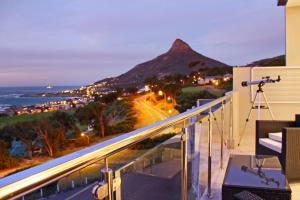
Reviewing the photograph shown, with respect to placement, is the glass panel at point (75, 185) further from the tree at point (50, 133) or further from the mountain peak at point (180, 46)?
the mountain peak at point (180, 46)

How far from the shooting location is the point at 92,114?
22.9m

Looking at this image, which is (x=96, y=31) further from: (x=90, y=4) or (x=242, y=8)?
(x=242, y=8)

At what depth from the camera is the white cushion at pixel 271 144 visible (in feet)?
13.0

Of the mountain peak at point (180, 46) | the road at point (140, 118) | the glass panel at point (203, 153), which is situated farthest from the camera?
the mountain peak at point (180, 46)

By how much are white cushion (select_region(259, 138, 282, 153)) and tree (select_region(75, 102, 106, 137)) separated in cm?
1754

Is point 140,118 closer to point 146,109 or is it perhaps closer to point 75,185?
point 146,109

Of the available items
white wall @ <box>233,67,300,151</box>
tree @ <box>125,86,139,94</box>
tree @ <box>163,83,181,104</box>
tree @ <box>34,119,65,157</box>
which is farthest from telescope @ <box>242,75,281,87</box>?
tree @ <box>163,83,181,104</box>

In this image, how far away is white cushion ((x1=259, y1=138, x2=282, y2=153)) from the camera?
396 centimetres

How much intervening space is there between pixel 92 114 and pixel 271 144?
19522 mm

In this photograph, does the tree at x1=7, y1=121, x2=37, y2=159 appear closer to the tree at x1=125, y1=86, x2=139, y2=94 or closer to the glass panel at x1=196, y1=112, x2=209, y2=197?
the tree at x1=125, y1=86, x2=139, y2=94

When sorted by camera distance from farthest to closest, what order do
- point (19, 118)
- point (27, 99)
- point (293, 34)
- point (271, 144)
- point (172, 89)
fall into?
1. point (172, 89)
2. point (27, 99)
3. point (19, 118)
4. point (293, 34)
5. point (271, 144)

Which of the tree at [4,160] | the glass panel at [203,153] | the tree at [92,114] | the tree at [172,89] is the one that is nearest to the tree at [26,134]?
the tree at [4,160]

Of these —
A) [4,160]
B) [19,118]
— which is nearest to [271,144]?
[4,160]

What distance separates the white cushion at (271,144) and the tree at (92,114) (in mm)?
17535
